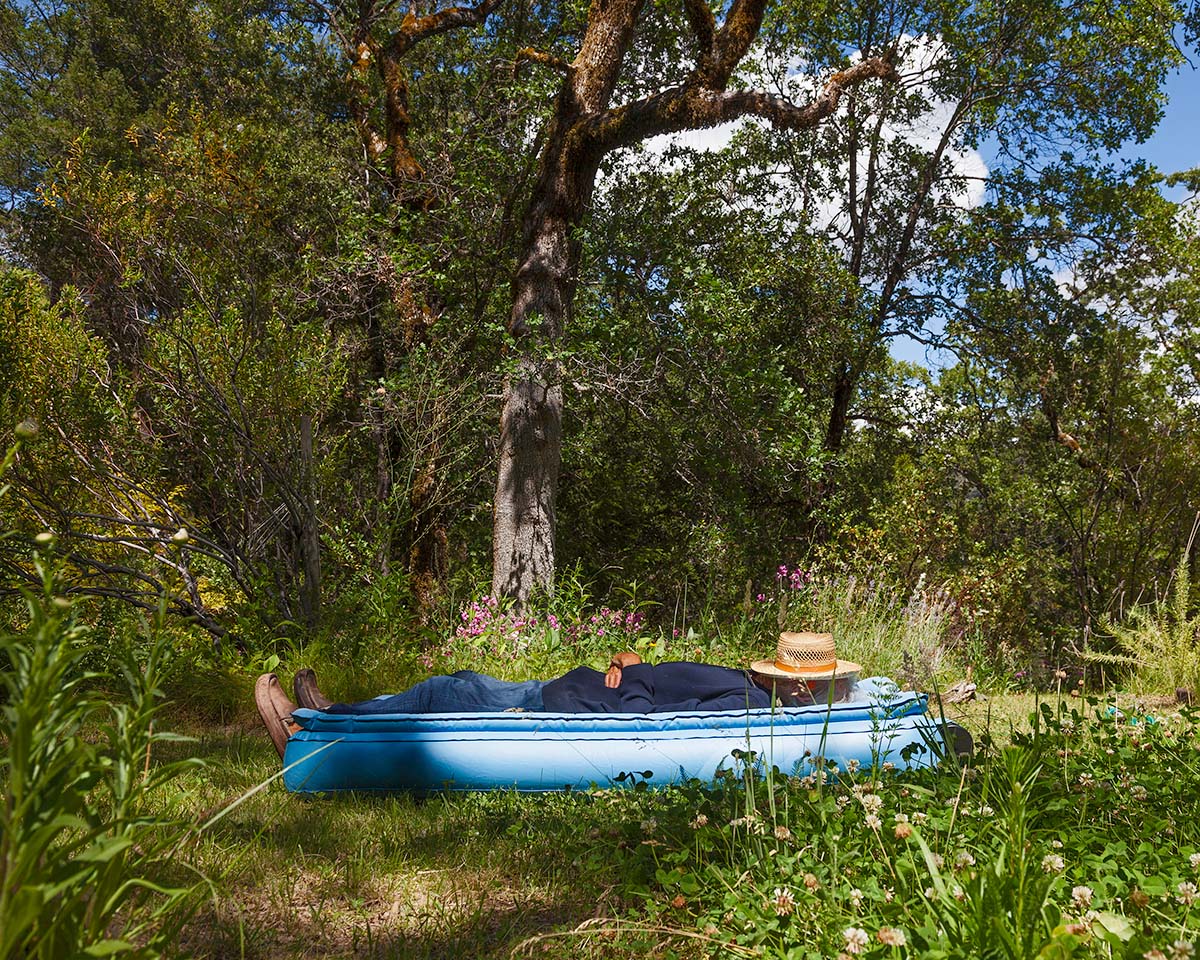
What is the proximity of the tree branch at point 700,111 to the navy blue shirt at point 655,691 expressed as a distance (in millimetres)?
4628

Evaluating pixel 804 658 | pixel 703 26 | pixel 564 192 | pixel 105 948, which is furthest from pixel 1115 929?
pixel 564 192

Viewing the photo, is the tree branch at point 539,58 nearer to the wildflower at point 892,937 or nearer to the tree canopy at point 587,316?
the tree canopy at point 587,316

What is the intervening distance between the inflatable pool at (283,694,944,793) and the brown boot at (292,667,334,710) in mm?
349

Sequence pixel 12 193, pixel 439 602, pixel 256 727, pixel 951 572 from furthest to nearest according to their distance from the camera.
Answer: pixel 12 193, pixel 951 572, pixel 439 602, pixel 256 727

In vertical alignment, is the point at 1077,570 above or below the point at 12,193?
below

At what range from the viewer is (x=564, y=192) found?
7516mm

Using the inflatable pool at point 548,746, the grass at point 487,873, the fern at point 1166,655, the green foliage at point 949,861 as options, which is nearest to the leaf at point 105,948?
the grass at point 487,873

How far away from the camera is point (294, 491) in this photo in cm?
565

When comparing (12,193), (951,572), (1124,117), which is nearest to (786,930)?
(951,572)

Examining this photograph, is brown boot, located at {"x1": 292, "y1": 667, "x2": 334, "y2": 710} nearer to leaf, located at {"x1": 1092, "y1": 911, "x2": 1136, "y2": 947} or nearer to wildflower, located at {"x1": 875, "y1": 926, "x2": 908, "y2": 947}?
wildflower, located at {"x1": 875, "y1": 926, "x2": 908, "y2": 947}

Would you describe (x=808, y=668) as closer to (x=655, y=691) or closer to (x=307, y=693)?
(x=655, y=691)

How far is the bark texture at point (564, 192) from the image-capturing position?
6.85 m

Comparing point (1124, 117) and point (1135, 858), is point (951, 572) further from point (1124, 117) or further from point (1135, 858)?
point (1135, 858)

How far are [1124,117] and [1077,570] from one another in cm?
567
